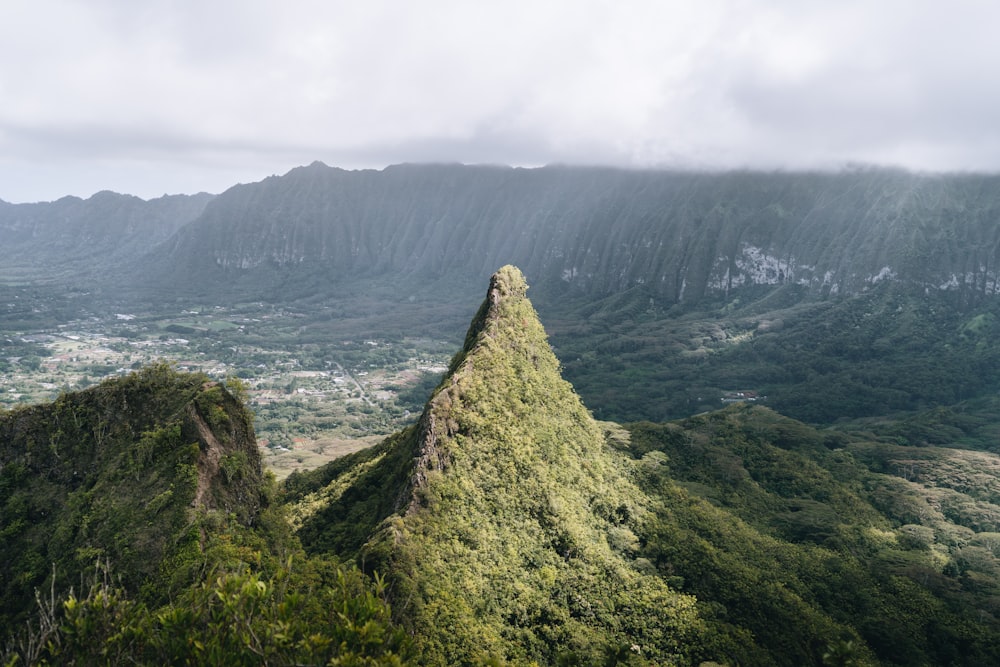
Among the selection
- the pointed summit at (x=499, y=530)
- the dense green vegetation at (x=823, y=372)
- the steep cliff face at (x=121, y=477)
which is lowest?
the dense green vegetation at (x=823, y=372)

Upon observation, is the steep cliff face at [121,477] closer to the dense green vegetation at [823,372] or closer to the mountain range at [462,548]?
the mountain range at [462,548]

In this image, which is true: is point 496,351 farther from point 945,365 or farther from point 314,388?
point 945,365

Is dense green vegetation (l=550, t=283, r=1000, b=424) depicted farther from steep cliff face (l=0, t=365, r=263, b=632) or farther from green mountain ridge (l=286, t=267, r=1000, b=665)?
steep cliff face (l=0, t=365, r=263, b=632)

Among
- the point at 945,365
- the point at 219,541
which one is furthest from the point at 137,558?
the point at 945,365

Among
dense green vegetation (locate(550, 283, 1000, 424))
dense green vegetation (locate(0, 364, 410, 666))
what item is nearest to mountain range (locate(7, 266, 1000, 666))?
dense green vegetation (locate(0, 364, 410, 666))

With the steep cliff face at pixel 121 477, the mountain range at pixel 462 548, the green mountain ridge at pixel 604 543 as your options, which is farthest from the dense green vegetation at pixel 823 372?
the steep cliff face at pixel 121 477
